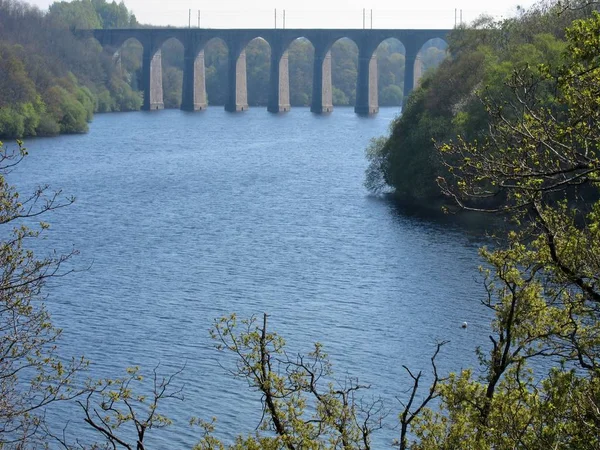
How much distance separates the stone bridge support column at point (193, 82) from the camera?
116 meters

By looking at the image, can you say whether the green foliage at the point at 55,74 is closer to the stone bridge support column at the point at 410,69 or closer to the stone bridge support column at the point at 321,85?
the stone bridge support column at the point at 321,85

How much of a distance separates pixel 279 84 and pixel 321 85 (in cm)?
486

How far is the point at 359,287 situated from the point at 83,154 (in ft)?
117

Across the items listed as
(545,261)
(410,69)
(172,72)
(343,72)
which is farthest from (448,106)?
(343,72)

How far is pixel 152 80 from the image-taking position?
116125 millimetres

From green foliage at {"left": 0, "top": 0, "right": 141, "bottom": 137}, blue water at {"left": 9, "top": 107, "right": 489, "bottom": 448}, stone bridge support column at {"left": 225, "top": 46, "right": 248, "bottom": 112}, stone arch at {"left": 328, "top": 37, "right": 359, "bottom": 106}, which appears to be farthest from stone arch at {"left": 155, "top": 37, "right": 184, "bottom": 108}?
blue water at {"left": 9, "top": 107, "right": 489, "bottom": 448}

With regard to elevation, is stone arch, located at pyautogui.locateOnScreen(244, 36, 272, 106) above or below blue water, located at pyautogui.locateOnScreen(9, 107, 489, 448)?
above

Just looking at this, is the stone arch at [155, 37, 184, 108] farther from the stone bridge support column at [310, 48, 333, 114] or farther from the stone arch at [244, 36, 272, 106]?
the stone bridge support column at [310, 48, 333, 114]

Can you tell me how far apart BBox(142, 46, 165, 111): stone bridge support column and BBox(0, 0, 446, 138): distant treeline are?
1.48 meters

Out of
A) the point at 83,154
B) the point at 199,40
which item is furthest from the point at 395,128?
the point at 199,40

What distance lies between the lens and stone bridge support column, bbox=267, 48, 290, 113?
114938mm

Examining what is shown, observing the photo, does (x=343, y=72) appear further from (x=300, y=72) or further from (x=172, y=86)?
(x=172, y=86)

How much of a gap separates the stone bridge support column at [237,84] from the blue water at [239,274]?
57.1 meters

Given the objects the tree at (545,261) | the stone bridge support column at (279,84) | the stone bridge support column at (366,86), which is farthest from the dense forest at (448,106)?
the stone bridge support column at (279,84)
